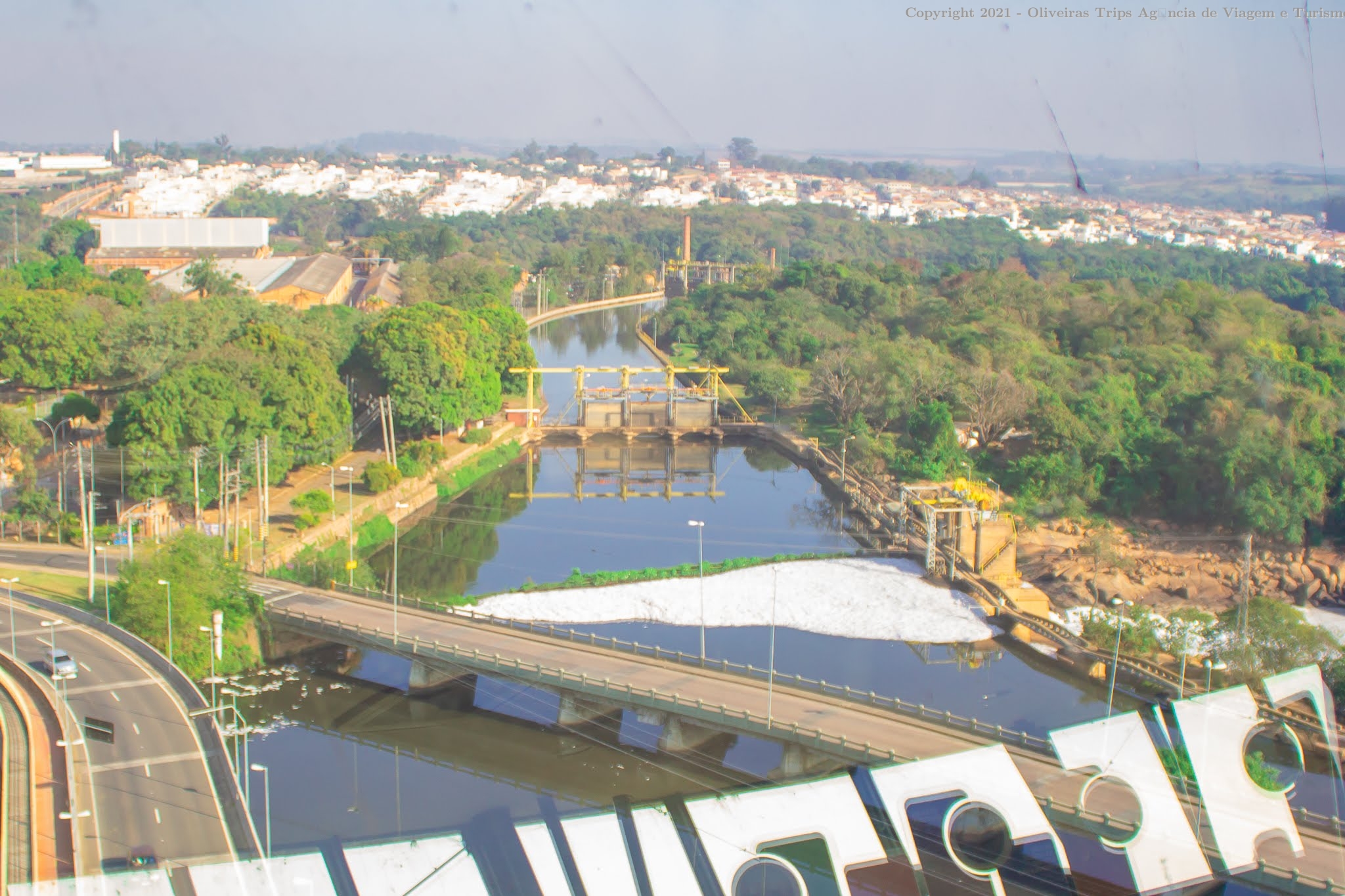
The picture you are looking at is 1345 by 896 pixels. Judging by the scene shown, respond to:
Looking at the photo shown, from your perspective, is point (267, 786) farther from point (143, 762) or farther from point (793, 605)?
point (793, 605)

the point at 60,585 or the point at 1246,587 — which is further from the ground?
the point at 60,585

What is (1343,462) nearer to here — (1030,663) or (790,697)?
(1030,663)

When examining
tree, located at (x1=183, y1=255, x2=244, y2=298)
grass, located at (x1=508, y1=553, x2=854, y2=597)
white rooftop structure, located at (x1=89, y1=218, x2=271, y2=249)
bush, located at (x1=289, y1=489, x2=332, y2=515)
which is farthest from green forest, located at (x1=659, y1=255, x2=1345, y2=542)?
white rooftop structure, located at (x1=89, y1=218, x2=271, y2=249)

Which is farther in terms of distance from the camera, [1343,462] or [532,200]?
[532,200]

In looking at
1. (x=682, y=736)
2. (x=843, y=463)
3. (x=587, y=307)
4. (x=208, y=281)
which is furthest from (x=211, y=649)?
(x=587, y=307)

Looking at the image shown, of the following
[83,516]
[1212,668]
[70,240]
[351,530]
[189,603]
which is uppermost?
[70,240]

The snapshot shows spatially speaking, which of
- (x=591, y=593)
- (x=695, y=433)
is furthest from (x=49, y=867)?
(x=695, y=433)

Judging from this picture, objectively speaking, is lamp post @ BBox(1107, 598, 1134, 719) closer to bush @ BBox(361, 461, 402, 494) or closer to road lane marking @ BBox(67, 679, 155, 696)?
road lane marking @ BBox(67, 679, 155, 696)
